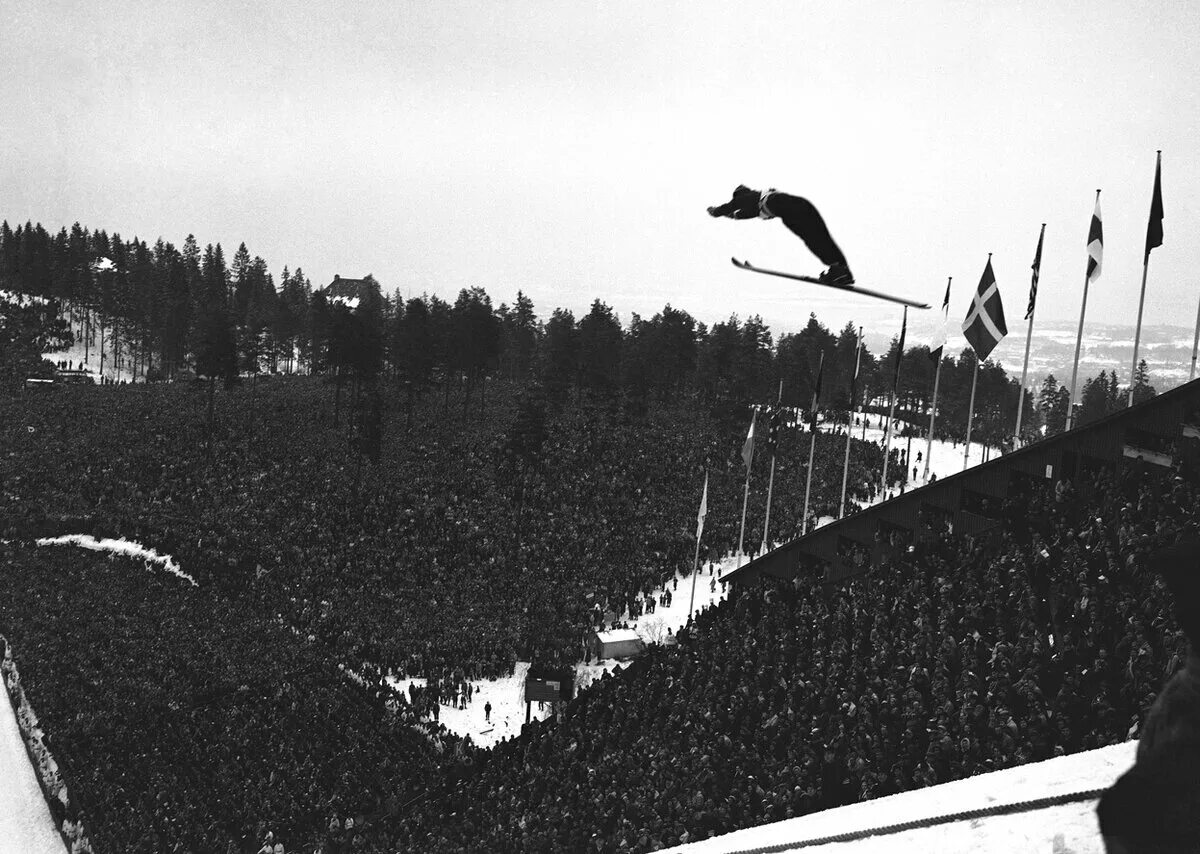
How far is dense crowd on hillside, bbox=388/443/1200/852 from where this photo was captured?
1005cm

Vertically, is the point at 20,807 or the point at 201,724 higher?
the point at 201,724

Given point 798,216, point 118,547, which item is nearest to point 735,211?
point 798,216

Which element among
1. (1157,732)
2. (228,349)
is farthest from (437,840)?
(228,349)

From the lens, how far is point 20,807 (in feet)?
65.1

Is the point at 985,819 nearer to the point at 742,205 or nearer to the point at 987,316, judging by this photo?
the point at 742,205

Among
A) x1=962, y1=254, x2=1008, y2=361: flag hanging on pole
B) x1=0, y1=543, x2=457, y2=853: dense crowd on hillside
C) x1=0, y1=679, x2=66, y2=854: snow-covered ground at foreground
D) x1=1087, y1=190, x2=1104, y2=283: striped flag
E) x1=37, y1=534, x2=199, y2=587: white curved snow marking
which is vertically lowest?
x1=0, y1=679, x2=66, y2=854: snow-covered ground at foreground

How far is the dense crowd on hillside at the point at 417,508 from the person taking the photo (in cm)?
2772

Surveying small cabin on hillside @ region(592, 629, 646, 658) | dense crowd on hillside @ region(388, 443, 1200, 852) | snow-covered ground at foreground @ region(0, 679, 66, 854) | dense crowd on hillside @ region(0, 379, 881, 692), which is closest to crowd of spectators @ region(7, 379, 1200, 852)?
dense crowd on hillside @ region(388, 443, 1200, 852)

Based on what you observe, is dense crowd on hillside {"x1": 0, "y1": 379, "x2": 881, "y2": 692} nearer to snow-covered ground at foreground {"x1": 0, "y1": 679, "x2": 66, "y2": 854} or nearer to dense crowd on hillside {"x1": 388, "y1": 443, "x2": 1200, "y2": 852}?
snow-covered ground at foreground {"x1": 0, "y1": 679, "x2": 66, "y2": 854}

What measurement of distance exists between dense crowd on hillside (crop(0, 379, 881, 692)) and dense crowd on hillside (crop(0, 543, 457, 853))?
2.46 m

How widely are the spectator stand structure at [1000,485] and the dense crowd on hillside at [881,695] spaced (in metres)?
0.60

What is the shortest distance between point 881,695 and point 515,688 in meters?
14.4

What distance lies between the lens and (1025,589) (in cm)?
1277

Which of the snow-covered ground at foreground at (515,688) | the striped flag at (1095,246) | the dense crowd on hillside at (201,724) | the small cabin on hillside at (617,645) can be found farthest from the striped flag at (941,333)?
the dense crowd on hillside at (201,724)
